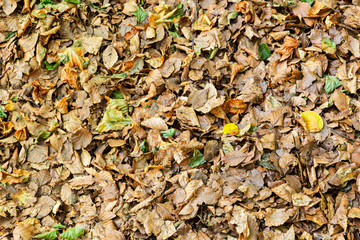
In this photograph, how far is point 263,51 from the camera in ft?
7.88

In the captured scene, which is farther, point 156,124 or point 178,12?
point 178,12

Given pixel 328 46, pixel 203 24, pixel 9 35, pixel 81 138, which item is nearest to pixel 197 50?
pixel 203 24

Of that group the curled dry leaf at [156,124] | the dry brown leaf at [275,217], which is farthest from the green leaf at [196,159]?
the dry brown leaf at [275,217]

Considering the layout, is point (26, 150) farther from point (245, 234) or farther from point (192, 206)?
point (245, 234)

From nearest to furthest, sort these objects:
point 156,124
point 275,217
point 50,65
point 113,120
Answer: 1. point 275,217
2. point 156,124
3. point 113,120
4. point 50,65

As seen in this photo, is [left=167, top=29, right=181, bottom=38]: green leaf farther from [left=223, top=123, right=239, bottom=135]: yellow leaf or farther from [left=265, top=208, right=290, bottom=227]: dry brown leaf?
[left=265, top=208, right=290, bottom=227]: dry brown leaf

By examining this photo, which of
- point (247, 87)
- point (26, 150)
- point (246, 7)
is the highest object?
point (246, 7)

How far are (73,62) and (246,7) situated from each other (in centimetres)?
142

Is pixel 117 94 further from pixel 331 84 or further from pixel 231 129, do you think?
pixel 331 84

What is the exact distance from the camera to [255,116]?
2.26 metres

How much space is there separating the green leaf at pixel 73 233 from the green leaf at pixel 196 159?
33.9 inches

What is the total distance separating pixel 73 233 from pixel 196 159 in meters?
0.96

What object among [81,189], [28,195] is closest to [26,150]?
[28,195]

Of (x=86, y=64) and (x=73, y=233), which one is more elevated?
(x=86, y=64)
